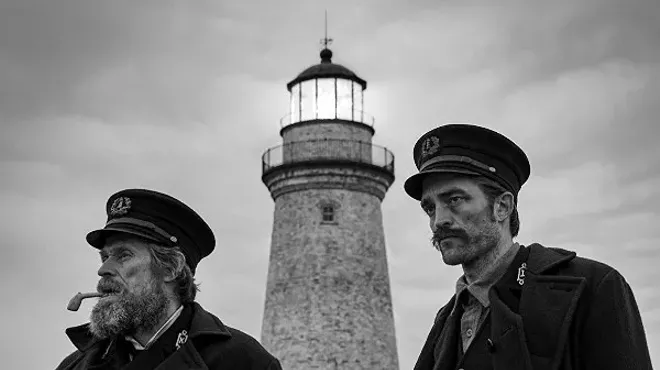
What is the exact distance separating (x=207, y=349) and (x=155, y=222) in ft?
2.54

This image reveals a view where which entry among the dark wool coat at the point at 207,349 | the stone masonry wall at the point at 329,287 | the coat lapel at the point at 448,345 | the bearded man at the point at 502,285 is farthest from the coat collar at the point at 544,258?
the stone masonry wall at the point at 329,287

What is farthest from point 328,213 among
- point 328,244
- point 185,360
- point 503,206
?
point 503,206

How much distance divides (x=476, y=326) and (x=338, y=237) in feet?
101

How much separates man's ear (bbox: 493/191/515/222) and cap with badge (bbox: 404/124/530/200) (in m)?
0.05

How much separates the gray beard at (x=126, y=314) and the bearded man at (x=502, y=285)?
5.01 feet

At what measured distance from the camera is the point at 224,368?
24.0ft

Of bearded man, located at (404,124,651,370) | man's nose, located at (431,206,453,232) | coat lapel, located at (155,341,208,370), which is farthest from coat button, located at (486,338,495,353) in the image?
coat lapel, located at (155,341,208,370)

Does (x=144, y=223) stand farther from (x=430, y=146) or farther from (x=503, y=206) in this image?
(x=503, y=206)

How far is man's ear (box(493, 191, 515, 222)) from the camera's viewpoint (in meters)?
6.23

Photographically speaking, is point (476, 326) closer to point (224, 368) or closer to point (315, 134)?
point (224, 368)

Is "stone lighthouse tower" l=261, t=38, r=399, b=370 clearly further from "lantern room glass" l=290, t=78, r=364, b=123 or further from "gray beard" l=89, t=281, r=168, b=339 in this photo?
"gray beard" l=89, t=281, r=168, b=339

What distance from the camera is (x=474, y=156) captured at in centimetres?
634

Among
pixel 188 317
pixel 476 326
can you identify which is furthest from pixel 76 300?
pixel 476 326

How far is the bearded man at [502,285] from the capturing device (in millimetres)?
5816
